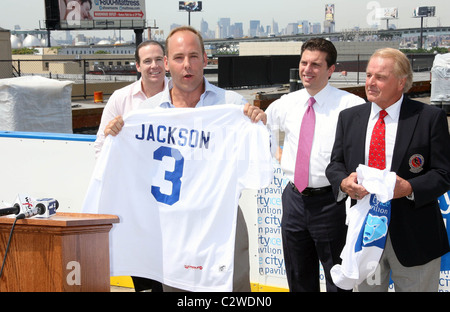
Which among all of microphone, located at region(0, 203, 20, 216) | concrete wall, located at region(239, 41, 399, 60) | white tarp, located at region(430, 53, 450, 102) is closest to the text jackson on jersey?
microphone, located at region(0, 203, 20, 216)

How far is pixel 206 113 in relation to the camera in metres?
3.95

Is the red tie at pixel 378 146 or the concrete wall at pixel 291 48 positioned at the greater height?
the concrete wall at pixel 291 48

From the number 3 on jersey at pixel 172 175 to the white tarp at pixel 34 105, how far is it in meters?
8.38

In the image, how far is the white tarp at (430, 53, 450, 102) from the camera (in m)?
25.3

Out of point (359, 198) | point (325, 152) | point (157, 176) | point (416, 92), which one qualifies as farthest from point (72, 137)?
point (416, 92)

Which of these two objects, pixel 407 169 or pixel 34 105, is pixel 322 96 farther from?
pixel 34 105

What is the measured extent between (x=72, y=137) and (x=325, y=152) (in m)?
2.92

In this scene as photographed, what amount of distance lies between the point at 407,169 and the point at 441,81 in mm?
23217

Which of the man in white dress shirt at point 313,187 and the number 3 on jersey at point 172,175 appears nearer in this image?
the number 3 on jersey at point 172,175

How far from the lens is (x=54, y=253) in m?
3.03

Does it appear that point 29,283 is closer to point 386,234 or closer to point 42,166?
point 386,234

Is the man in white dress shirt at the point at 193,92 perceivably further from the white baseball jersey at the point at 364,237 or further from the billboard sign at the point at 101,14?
the billboard sign at the point at 101,14

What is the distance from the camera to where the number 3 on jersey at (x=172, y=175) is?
13.0 ft

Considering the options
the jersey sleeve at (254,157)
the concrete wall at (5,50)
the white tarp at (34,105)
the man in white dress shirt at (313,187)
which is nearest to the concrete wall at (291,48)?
the concrete wall at (5,50)
